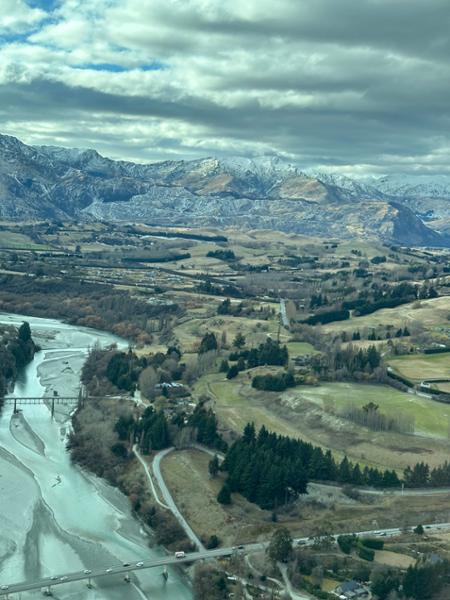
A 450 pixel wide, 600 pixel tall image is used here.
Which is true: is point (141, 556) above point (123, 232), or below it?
below

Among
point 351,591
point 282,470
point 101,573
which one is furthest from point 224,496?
point 351,591

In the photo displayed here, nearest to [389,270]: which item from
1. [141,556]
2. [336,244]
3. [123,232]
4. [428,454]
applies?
[336,244]

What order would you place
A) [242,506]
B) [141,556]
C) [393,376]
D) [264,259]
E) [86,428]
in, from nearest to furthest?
[141,556], [242,506], [86,428], [393,376], [264,259]

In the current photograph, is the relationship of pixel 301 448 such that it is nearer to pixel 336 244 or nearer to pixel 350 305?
pixel 350 305

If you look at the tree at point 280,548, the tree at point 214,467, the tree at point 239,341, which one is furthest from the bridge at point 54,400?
the tree at point 280,548

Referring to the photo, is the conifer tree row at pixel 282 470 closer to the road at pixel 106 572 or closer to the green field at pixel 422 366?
the road at pixel 106 572
